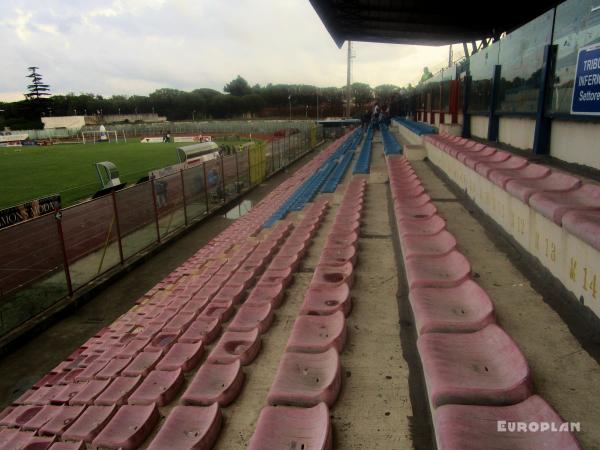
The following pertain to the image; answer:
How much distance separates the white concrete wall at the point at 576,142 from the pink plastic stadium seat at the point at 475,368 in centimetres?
317

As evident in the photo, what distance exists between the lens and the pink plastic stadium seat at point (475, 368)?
1.89 metres

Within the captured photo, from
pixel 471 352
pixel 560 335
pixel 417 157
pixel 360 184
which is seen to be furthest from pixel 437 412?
pixel 417 157

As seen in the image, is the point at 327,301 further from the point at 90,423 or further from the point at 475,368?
the point at 90,423

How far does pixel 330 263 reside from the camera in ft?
14.6

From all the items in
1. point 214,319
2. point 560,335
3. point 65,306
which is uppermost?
point 560,335

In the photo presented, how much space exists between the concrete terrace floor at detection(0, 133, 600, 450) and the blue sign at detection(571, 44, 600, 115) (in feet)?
5.14

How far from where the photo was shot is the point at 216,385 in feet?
9.62

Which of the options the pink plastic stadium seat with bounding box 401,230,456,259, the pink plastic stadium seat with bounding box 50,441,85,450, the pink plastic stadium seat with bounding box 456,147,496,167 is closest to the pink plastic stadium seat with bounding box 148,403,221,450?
the pink plastic stadium seat with bounding box 50,441,85,450

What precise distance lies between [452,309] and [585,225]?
2.97 ft

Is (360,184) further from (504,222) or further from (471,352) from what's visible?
(471,352)

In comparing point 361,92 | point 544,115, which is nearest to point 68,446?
point 544,115

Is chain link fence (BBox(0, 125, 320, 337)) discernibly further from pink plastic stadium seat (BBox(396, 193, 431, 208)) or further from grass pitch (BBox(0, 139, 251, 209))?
grass pitch (BBox(0, 139, 251, 209))

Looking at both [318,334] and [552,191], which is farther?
[552,191]

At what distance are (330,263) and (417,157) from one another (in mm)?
7264
